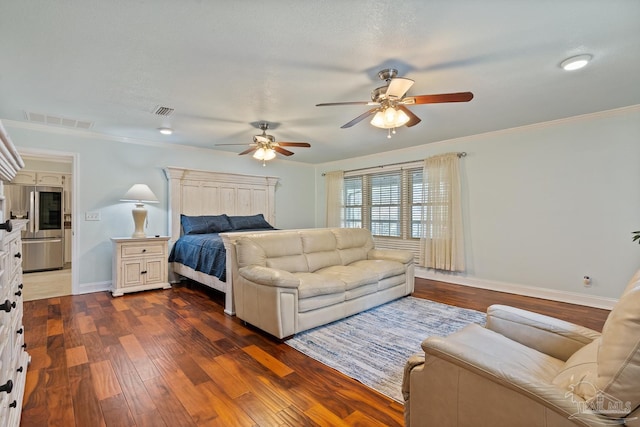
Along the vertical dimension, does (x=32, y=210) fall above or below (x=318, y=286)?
above

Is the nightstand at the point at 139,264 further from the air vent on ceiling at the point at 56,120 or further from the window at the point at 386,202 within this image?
the window at the point at 386,202

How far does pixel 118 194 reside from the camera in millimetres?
4426

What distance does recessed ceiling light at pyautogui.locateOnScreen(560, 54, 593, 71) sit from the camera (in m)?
2.19

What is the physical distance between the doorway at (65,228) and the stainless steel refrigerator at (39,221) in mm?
142

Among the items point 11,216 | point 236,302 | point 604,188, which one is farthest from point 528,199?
point 11,216

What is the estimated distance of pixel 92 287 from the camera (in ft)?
13.8

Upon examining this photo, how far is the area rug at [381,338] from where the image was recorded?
2.12 meters

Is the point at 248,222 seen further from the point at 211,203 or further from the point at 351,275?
the point at 351,275

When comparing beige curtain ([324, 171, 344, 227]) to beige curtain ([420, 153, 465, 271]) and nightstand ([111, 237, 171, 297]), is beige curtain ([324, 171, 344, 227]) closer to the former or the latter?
beige curtain ([420, 153, 465, 271])

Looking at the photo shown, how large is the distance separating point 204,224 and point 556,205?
5163mm

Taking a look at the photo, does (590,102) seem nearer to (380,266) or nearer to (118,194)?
(380,266)

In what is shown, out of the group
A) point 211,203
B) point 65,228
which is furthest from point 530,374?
point 65,228

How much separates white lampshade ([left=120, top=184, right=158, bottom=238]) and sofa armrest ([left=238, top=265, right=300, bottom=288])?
237 centimetres

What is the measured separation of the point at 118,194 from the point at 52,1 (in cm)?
335
